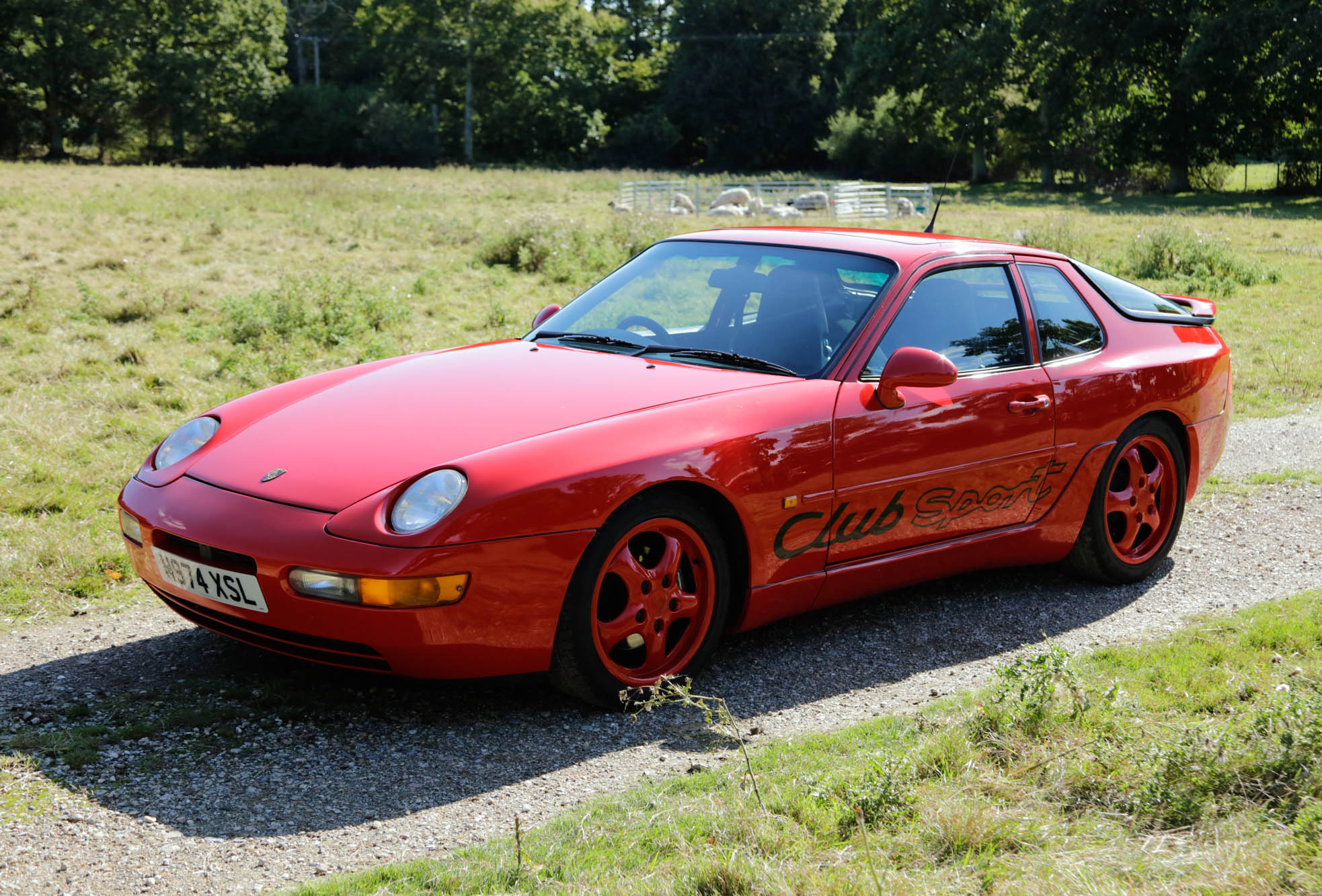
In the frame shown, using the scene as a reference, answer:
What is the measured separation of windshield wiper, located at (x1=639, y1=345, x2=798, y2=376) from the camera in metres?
4.46

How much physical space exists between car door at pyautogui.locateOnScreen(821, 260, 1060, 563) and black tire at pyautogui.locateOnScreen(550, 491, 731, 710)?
0.51 meters

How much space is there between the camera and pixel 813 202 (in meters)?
33.8

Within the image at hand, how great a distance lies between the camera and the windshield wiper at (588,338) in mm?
4781

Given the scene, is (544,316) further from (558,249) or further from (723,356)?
(558,249)

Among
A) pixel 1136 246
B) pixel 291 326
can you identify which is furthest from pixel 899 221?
pixel 291 326

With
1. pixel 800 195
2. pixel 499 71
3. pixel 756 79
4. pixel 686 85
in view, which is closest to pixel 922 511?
pixel 800 195

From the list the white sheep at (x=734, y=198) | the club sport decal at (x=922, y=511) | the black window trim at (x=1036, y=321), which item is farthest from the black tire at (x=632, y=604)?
the white sheep at (x=734, y=198)

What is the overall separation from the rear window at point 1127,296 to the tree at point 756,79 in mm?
67993

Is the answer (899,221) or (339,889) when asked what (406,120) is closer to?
(899,221)

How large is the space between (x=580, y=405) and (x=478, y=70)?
7011 centimetres

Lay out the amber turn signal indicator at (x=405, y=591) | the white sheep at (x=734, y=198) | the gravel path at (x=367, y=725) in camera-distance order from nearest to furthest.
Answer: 1. the gravel path at (x=367, y=725)
2. the amber turn signal indicator at (x=405, y=591)
3. the white sheep at (x=734, y=198)

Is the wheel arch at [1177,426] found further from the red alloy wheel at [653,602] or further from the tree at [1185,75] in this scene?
the tree at [1185,75]

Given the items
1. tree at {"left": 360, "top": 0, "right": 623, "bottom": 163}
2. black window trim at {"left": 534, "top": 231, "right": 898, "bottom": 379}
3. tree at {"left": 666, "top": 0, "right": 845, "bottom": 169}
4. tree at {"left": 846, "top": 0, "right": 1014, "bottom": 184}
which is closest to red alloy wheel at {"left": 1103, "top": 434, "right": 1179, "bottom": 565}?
black window trim at {"left": 534, "top": 231, "right": 898, "bottom": 379}

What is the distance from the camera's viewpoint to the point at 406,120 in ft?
215
